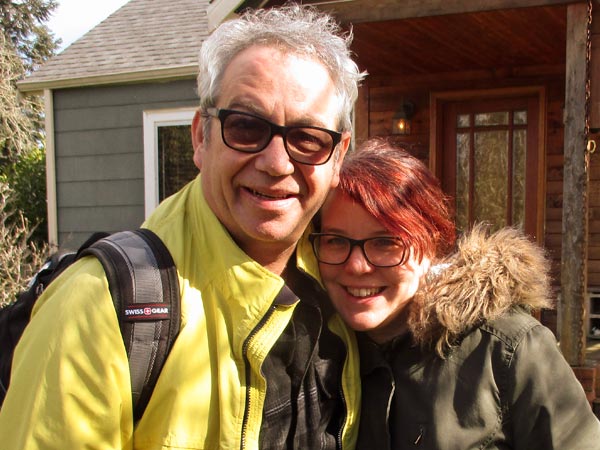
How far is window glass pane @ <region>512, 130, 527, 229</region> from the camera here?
6.47 meters

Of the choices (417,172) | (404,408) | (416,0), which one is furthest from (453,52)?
(404,408)

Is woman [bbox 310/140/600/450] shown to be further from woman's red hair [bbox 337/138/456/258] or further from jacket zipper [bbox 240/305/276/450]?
jacket zipper [bbox 240/305/276/450]

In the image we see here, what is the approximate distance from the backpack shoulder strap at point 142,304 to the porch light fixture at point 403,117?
5414 mm

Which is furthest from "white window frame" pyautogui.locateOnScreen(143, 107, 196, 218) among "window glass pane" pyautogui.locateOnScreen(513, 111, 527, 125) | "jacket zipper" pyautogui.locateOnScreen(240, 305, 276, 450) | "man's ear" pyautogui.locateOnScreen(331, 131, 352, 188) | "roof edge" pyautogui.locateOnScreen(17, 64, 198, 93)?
"jacket zipper" pyautogui.locateOnScreen(240, 305, 276, 450)

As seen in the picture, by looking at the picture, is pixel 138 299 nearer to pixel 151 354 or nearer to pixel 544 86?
pixel 151 354

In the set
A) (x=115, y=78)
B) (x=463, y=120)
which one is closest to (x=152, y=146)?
(x=115, y=78)

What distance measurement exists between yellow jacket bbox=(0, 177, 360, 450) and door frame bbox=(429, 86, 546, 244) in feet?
17.1

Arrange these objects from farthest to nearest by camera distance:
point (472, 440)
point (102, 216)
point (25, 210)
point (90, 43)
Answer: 1. point (25, 210)
2. point (90, 43)
3. point (102, 216)
4. point (472, 440)

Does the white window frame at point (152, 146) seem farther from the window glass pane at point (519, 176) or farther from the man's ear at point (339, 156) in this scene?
the man's ear at point (339, 156)

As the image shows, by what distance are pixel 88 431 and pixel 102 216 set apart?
22.8 ft

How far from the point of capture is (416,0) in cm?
439

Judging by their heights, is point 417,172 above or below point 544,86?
below

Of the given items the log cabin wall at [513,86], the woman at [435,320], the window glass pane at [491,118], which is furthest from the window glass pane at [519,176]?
the woman at [435,320]

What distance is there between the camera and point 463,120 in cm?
667
